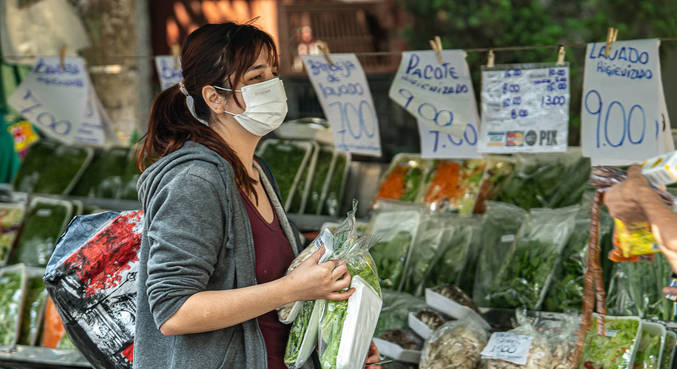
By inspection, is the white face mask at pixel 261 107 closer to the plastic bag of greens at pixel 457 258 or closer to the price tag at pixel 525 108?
the price tag at pixel 525 108

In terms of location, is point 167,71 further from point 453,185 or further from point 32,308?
point 453,185

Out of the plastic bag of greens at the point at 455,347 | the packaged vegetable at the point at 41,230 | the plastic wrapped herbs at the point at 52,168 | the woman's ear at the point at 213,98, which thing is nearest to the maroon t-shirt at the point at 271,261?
the woman's ear at the point at 213,98

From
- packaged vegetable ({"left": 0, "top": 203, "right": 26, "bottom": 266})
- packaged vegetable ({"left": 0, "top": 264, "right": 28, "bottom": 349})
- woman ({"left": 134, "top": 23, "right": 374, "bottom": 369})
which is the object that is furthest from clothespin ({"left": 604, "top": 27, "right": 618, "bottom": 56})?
packaged vegetable ({"left": 0, "top": 203, "right": 26, "bottom": 266})

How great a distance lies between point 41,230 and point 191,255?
2.83 metres

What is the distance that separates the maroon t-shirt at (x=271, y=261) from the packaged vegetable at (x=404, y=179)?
2128 mm

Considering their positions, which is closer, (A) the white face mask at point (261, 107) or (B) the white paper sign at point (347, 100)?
(A) the white face mask at point (261, 107)

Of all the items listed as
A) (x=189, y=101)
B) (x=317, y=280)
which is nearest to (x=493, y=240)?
(x=317, y=280)

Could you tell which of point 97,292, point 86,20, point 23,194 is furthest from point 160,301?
point 86,20

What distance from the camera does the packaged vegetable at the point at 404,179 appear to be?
399 cm

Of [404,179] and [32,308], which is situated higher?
[404,179]

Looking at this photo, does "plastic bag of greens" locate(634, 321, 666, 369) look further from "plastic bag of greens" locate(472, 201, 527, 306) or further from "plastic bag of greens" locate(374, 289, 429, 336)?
"plastic bag of greens" locate(374, 289, 429, 336)

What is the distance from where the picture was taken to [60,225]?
13.5 feet

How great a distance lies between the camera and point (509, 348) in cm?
248

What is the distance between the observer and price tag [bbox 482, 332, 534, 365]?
244 centimetres
